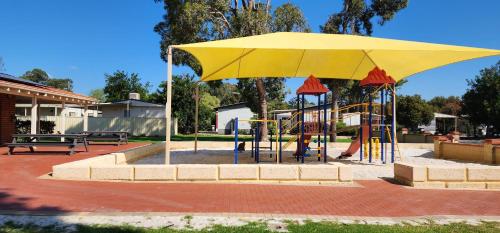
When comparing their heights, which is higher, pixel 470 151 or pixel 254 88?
pixel 254 88

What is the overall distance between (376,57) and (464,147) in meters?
5.60

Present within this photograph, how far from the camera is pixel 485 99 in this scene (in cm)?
3681

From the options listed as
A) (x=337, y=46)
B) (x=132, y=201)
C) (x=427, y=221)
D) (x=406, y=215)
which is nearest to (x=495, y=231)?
(x=427, y=221)

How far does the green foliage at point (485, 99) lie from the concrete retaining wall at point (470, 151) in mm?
22035

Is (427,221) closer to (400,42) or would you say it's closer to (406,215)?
(406,215)

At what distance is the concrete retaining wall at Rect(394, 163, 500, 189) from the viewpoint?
890cm

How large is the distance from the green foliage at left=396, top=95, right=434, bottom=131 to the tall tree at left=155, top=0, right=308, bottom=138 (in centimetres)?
2383

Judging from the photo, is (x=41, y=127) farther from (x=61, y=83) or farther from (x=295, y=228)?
(x=61, y=83)

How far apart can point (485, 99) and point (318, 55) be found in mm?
29480

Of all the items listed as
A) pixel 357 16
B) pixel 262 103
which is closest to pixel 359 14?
pixel 357 16

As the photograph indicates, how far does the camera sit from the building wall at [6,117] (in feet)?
62.5

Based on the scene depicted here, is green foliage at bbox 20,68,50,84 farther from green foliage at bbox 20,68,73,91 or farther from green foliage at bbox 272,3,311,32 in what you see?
green foliage at bbox 272,3,311,32

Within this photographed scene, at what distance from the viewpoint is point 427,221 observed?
5.79 metres

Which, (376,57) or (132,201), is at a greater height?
(376,57)
